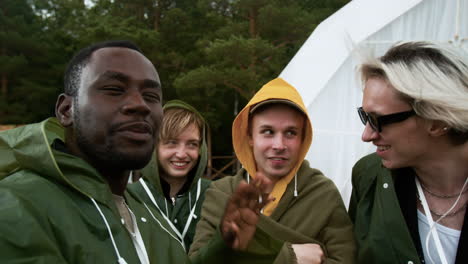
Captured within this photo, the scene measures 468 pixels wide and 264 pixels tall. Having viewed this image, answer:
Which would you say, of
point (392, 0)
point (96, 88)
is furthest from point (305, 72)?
point (96, 88)

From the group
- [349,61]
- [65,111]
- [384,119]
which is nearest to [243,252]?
[65,111]

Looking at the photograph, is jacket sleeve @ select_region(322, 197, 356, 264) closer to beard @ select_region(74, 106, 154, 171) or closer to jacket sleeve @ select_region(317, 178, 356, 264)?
jacket sleeve @ select_region(317, 178, 356, 264)

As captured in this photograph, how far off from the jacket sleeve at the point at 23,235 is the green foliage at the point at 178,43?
46.9ft

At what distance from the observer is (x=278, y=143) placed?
253cm

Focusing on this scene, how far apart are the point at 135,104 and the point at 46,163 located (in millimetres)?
382

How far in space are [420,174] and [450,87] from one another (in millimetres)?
544

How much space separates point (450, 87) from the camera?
207 cm

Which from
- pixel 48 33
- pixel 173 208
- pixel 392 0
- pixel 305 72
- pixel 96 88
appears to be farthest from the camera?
pixel 48 33

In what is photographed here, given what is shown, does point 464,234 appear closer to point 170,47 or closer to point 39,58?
point 170,47

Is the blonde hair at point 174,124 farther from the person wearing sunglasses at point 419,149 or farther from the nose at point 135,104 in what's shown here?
the nose at point 135,104

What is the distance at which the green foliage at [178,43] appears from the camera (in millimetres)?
16203

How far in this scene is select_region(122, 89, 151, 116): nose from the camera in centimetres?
153

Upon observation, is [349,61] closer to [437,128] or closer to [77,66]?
[437,128]

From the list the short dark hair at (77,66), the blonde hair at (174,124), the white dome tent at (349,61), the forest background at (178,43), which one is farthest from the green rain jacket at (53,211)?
the forest background at (178,43)
